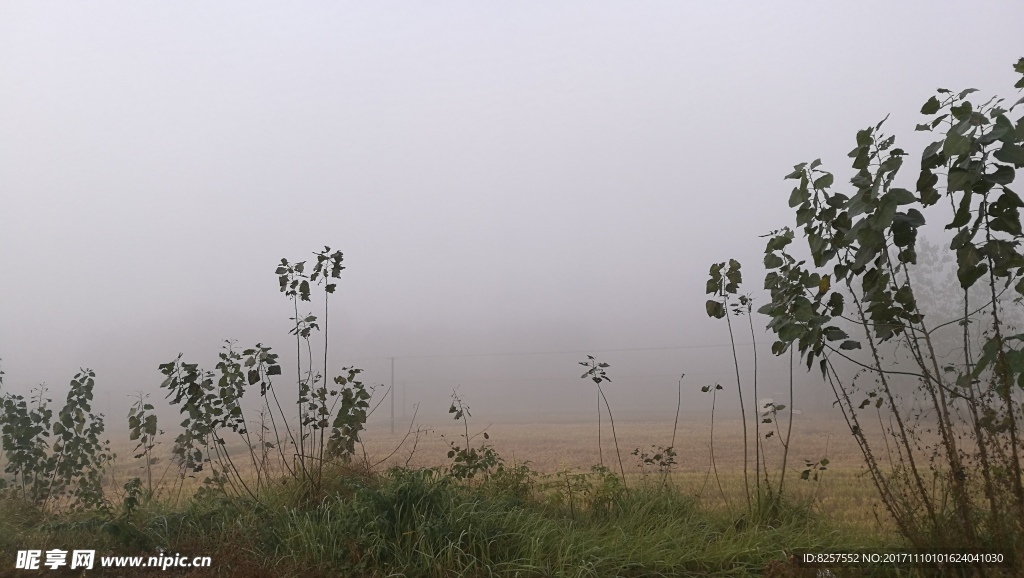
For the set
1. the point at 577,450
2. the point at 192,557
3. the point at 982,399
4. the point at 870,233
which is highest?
the point at 870,233

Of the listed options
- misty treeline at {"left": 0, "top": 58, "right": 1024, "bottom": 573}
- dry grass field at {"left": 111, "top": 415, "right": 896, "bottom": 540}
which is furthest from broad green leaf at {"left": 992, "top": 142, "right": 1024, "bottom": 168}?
dry grass field at {"left": 111, "top": 415, "right": 896, "bottom": 540}

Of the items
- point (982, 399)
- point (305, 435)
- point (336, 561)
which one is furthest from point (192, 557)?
point (982, 399)

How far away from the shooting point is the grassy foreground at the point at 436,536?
3.52m

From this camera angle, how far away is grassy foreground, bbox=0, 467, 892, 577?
3.52 m

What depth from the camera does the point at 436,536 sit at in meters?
3.59

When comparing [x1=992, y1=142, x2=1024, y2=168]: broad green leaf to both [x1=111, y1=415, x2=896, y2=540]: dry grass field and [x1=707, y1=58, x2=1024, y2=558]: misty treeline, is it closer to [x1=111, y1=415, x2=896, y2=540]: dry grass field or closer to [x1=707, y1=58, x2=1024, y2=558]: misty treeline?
[x1=707, y1=58, x2=1024, y2=558]: misty treeline

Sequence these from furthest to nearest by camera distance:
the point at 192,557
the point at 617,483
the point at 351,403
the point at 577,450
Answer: the point at 577,450, the point at 351,403, the point at 617,483, the point at 192,557

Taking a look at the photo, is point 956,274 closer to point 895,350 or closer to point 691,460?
point 895,350

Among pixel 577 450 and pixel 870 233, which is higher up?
pixel 870 233

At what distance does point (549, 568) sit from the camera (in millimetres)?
3455

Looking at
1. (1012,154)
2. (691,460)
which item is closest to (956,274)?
(1012,154)

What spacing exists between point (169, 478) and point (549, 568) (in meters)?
5.24

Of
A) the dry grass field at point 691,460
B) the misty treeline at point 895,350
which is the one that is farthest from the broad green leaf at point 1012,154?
the dry grass field at point 691,460

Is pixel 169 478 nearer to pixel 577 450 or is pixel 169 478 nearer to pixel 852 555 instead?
pixel 577 450
